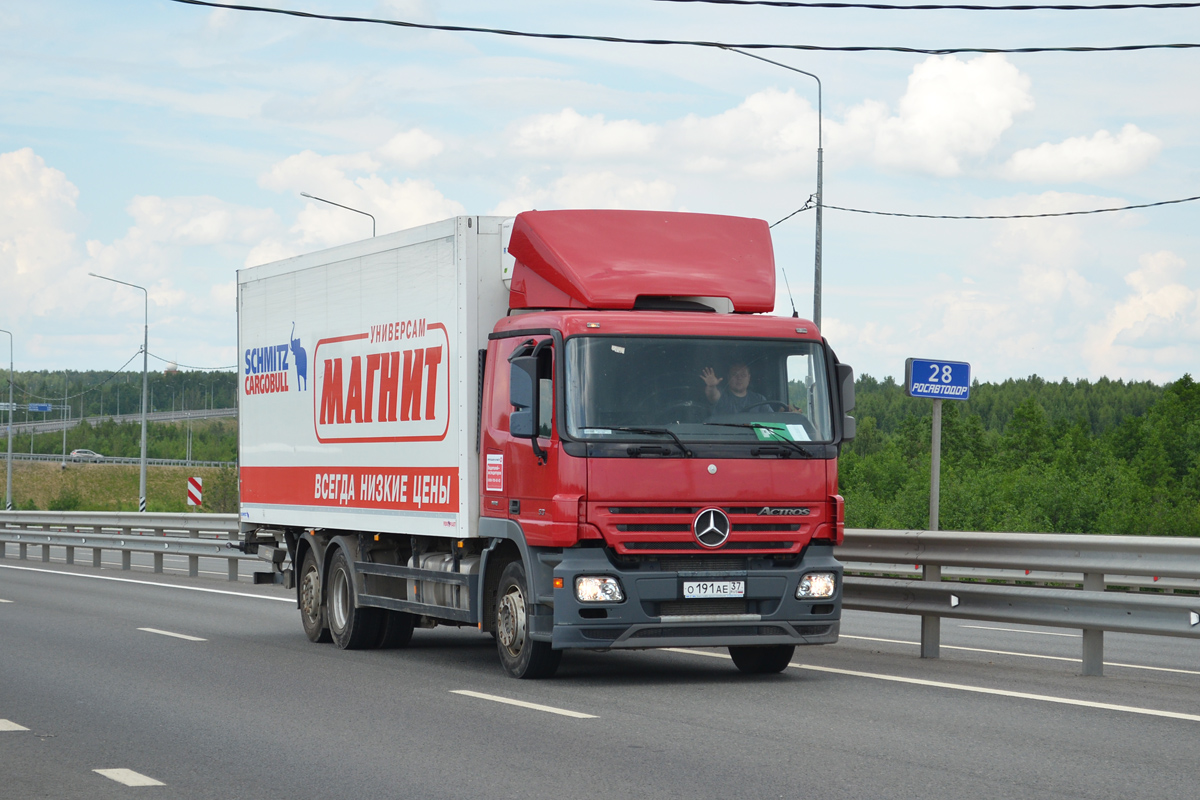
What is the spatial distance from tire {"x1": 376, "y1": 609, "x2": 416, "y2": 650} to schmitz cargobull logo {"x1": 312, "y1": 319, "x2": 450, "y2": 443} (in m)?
1.64

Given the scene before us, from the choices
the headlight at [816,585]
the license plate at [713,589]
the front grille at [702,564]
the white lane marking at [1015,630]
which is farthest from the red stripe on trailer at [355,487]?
the white lane marking at [1015,630]

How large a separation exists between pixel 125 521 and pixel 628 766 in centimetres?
2452

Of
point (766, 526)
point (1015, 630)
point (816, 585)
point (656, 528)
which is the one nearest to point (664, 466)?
point (656, 528)

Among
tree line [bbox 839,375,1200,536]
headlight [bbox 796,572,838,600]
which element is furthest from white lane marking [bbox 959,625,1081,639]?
tree line [bbox 839,375,1200,536]

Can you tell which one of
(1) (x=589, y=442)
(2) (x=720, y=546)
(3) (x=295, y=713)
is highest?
(1) (x=589, y=442)

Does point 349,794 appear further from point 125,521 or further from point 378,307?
point 125,521

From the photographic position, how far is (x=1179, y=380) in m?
108

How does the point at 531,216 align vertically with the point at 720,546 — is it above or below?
above

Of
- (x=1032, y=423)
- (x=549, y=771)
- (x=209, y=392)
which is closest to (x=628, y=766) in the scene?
(x=549, y=771)

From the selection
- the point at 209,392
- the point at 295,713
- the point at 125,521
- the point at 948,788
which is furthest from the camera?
the point at 209,392

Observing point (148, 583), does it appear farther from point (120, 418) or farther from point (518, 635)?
point (120, 418)

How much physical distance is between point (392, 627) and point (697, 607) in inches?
173

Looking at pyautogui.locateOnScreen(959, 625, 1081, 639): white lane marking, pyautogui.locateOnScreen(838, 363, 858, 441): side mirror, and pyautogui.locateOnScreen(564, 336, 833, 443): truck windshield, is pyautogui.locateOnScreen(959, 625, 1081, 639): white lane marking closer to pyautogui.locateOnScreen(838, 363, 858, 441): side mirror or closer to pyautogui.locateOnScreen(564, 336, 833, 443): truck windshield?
pyautogui.locateOnScreen(838, 363, 858, 441): side mirror

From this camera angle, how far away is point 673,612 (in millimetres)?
10570
